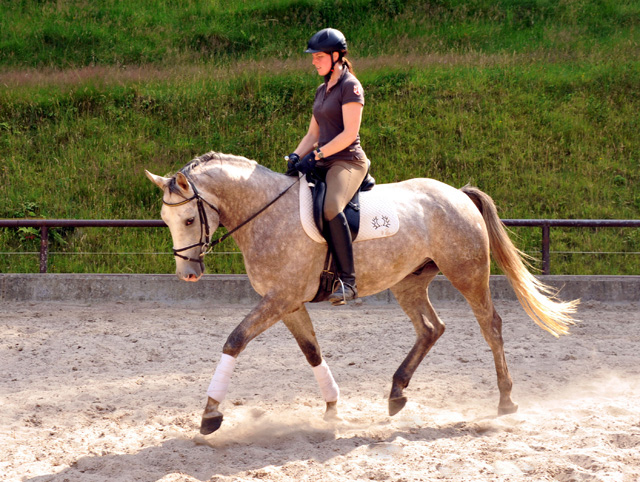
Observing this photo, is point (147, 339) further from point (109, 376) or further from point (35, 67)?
point (35, 67)

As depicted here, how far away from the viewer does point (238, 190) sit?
4523 mm

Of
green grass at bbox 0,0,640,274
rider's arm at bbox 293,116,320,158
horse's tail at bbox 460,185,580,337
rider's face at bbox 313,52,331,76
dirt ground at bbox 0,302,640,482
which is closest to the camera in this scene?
dirt ground at bbox 0,302,640,482

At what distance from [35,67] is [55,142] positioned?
13.2 feet

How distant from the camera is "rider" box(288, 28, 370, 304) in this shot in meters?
4.48

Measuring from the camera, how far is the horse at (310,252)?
4246 millimetres

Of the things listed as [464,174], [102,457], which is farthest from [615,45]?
[102,457]

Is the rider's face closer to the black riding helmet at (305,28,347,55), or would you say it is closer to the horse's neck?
the black riding helmet at (305,28,347,55)

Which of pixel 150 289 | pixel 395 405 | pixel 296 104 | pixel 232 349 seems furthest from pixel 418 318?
pixel 296 104

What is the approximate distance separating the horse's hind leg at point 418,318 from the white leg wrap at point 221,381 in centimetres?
142

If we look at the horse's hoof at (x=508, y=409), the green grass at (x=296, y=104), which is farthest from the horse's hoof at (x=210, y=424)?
the green grass at (x=296, y=104)

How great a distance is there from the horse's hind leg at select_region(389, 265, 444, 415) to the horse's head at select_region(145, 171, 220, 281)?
Answer: 1.76 metres

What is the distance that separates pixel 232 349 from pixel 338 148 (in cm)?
156

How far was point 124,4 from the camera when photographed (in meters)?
19.1

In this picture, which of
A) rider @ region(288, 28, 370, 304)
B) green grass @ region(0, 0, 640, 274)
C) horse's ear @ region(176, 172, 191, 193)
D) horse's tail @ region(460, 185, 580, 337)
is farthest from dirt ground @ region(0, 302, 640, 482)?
green grass @ region(0, 0, 640, 274)
